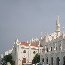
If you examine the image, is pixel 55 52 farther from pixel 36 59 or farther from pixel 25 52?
pixel 25 52

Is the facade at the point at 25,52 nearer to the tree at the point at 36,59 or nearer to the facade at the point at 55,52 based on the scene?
the tree at the point at 36,59

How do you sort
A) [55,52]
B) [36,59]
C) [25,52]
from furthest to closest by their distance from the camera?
[25,52] < [36,59] < [55,52]

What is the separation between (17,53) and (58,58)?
723 inches

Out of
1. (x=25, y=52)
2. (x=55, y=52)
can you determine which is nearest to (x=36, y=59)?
(x=25, y=52)

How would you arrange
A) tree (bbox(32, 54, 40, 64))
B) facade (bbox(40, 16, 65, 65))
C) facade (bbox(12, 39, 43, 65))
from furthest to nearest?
facade (bbox(12, 39, 43, 65)) → tree (bbox(32, 54, 40, 64)) → facade (bbox(40, 16, 65, 65))

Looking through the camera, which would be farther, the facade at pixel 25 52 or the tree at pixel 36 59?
the facade at pixel 25 52

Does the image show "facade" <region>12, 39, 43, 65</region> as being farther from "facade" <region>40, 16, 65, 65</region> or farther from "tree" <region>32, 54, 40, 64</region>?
"facade" <region>40, 16, 65, 65</region>

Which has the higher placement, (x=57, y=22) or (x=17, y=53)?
(x=57, y=22)

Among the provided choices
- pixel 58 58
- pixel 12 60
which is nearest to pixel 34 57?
pixel 12 60

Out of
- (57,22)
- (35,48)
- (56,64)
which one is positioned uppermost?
(57,22)

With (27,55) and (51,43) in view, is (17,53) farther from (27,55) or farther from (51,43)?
(51,43)

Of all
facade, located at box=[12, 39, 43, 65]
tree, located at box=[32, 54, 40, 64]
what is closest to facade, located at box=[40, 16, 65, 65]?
tree, located at box=[32, 54, 40, 64]

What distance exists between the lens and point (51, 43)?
63.8m

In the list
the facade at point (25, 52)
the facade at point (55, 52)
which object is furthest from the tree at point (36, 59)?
the facade at point (55, 52)
